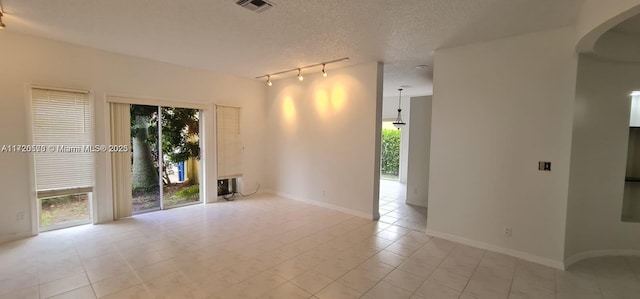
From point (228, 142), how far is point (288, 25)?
3628 millimetres

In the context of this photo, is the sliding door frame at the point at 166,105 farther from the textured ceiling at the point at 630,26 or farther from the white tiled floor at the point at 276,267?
the textured ceiling at the point at 630,26

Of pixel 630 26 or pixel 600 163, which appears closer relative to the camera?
pixel 630 26

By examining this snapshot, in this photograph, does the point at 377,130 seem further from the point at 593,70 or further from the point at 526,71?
the point at 593,70

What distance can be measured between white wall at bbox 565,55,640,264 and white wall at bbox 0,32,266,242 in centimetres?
589

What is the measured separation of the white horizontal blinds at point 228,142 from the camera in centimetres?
604

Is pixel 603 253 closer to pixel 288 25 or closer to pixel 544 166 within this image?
pixel 544 166

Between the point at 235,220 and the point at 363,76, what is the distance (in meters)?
3.37

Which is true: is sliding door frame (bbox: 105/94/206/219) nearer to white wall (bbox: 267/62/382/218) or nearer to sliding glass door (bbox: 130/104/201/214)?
sliding glass door (bbox: 130/104/201/214)

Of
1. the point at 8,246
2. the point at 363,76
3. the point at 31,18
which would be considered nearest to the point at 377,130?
the point at 363,76

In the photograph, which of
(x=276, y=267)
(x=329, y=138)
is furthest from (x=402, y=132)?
(x=276, y=267)

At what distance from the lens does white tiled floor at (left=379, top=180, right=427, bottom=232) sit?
4770 millimetres

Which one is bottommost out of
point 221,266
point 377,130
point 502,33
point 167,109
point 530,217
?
point 221,266

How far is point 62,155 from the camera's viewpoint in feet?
13.6

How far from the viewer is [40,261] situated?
318cm
